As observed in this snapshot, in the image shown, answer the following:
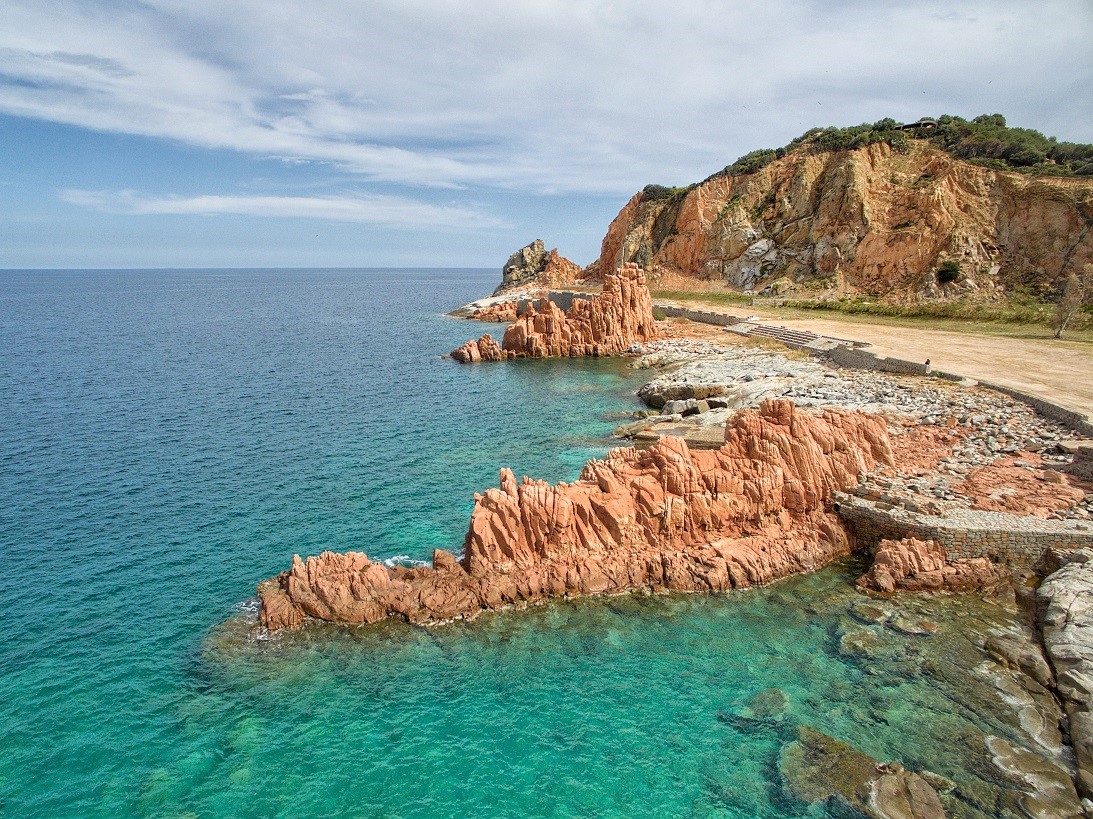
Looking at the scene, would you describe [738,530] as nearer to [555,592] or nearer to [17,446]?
[555,592]

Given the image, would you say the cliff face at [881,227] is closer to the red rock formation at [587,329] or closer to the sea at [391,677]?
the red rock formation at [587,329]

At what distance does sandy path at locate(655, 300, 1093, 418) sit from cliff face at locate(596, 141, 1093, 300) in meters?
14.3

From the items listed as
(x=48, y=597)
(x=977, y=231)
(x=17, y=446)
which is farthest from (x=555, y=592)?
(x=977, y=231)

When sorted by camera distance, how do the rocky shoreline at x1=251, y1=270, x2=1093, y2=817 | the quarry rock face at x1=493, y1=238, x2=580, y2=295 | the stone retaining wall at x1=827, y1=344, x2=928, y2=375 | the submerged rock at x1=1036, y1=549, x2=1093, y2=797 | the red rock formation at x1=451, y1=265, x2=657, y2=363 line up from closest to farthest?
the submerged rock at x1=1036, y1=549, x2=1093, y2=797 → the rocky shoreline at x1=251, y1=270, x2=1093, y2=817 → the stone retaining wall at x1=827, y1=344, x2=928, y2=375 → the red rock formation at x1=451, y1=265, x2=657, y2=363 → the quarry rock face at x1=493, y1=238, x2=580, y2=295

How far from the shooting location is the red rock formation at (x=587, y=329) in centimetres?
6744

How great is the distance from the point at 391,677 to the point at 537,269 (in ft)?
377

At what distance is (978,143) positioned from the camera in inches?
2702

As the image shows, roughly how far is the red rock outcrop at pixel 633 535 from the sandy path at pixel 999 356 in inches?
599

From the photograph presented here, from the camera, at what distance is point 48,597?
20797 millimetres

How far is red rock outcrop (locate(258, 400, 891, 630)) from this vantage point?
64.4 ft

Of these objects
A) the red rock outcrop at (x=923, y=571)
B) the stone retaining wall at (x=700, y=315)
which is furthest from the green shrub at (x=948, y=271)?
the red rock outcrop at (x=923, y=571)

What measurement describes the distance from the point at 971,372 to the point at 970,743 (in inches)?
1141

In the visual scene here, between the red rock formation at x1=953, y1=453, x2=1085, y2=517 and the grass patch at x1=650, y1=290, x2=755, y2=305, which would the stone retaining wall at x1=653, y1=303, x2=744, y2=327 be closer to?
the grass patch at x1=650, y1=290, x2=755, y2=305

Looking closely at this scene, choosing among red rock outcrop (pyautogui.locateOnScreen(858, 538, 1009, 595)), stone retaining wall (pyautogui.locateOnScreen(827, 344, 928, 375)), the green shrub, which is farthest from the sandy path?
red rock outcrop (pyautogui.locateOnScreen(858, 538, 1009, 595))
